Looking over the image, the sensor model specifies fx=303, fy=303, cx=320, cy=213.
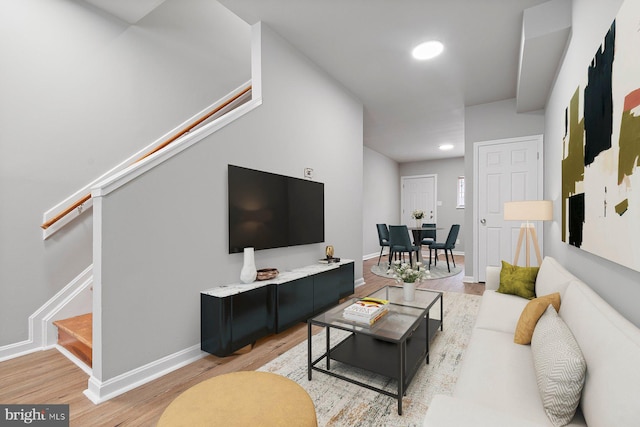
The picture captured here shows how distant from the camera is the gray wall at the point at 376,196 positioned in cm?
782

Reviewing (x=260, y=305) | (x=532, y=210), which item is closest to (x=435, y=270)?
(x=532, y=210)

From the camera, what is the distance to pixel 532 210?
321 cm

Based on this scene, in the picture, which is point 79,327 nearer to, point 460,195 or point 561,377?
point 561,377

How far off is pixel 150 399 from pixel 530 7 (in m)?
4.25

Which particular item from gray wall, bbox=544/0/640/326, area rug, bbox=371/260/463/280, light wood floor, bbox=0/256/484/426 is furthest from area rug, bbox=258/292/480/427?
area rug, bbox=371/260/463/280

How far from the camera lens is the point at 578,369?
1019 mm

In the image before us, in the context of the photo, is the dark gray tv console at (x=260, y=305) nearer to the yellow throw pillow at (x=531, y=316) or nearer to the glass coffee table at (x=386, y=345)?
the glass coffee table at (x=386, y=345)

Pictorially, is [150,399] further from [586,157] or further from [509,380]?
[586,157]

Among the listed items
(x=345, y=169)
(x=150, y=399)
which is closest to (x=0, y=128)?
(x=150, y=399)

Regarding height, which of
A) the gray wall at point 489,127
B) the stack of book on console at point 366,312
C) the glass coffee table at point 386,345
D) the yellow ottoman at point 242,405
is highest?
the gray wall at point 489,127

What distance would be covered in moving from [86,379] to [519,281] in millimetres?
3405

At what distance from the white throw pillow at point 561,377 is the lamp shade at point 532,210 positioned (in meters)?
2.38

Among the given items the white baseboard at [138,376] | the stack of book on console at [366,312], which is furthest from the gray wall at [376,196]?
the white baseboard at [138,376]

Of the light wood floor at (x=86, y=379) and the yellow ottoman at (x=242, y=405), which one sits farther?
the light wood floor at (x=86, y=379)
